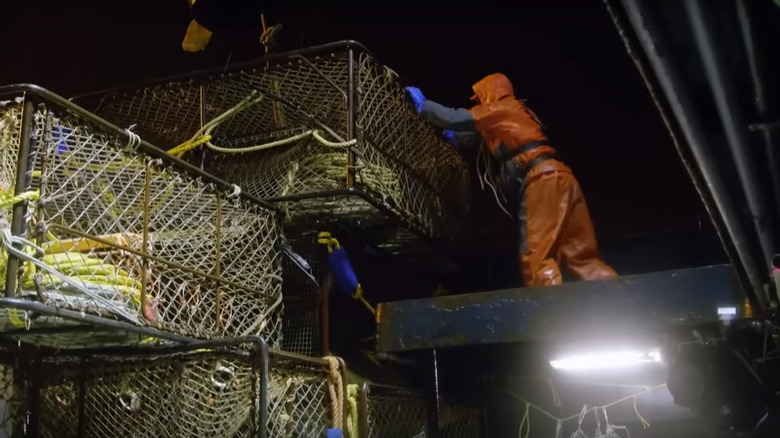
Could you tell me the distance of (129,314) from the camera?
3.24 metres

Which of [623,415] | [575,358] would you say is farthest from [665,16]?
[623,415]

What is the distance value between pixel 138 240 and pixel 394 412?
2.24 meters

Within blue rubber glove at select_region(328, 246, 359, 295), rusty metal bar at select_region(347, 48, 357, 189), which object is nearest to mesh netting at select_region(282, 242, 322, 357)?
blue rubber glove at select_region(328, 246, 359, 295)

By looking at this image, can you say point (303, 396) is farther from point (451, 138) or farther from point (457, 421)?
point (451, 138)

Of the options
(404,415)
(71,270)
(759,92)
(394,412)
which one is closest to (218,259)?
(71,270)

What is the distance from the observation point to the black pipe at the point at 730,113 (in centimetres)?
140

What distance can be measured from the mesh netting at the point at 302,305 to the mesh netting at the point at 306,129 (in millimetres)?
380

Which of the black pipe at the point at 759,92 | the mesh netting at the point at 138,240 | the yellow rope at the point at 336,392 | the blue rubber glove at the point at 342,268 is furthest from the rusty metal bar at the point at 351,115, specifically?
the black pipe at the point at 759,92

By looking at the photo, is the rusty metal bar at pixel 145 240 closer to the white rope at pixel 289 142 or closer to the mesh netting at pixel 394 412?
the white rope at pixel 289 142

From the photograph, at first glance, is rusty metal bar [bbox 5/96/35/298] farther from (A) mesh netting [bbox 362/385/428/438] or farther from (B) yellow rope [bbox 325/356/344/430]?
(A) mesh netting [bbox 362/385/428/438]

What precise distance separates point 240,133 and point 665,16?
393 cm

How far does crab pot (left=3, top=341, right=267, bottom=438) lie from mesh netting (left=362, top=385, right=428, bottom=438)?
0.93 metres

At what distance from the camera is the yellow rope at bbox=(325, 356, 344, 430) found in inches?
173

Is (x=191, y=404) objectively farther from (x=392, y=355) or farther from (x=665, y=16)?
(x=665, y=16)
